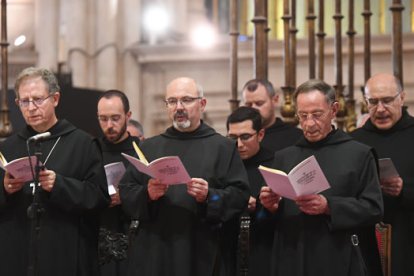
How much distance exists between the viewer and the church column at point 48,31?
12609 millimetres

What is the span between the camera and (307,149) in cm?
550

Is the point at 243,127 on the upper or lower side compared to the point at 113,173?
upper

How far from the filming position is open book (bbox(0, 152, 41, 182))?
5152 mm

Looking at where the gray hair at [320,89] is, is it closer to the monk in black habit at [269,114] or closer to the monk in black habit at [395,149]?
the monk in black habit at [395,149]

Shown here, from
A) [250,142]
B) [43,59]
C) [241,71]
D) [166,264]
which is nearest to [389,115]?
[250,142]

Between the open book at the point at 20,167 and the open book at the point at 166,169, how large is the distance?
0.57 metres

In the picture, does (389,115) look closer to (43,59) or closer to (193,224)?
(193,224)

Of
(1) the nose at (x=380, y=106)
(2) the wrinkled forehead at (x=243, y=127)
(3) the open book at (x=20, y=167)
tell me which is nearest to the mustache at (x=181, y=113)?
(2) the wrinkled forehead at (x=243, y=127)

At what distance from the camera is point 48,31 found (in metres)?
12.6

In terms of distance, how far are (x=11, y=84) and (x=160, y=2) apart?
7.44ft

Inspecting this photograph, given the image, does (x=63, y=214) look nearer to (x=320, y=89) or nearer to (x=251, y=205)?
(x=251, y=205)

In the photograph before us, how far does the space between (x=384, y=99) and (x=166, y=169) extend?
1813 mm

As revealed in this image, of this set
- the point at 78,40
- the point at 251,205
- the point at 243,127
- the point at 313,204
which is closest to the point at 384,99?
the point at 243,127

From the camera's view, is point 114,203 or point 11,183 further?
point 114,203
